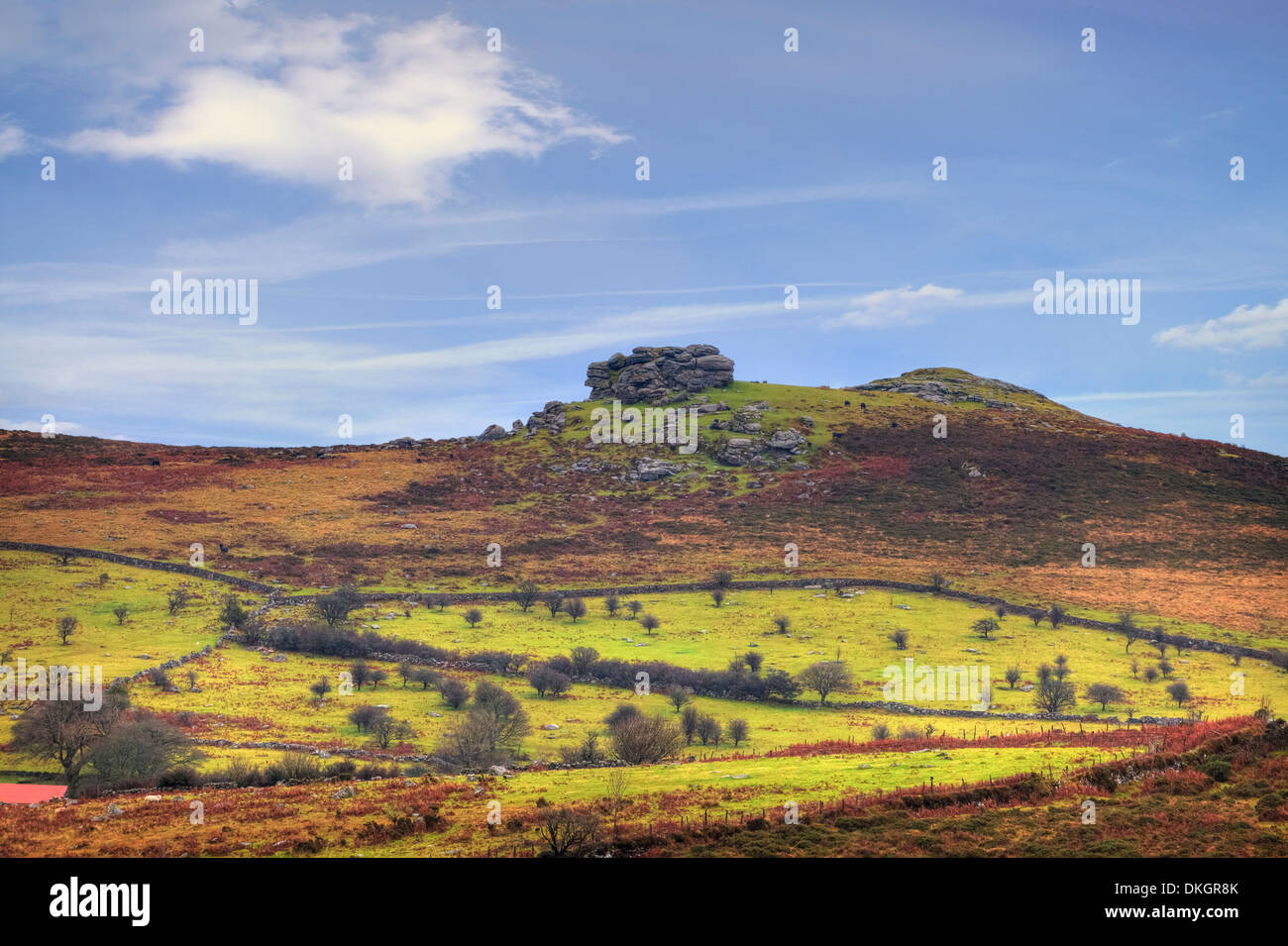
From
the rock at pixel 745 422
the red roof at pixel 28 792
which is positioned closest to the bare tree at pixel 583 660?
the red roof at pixel 28 792

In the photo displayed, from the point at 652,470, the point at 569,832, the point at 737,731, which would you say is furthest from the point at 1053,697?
the point at 652,470

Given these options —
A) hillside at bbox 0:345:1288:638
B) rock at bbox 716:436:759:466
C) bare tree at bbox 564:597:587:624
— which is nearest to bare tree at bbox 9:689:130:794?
bare tree at bbox 564:597:587:624

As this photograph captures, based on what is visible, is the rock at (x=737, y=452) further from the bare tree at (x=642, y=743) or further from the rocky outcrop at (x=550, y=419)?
the bare tree at (x=642, y=743)

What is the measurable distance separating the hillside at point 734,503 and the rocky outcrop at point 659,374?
1.41m

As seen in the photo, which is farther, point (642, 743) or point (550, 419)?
point (550, 419)

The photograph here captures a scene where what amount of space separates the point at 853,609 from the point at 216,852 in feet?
213

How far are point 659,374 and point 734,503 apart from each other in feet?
182

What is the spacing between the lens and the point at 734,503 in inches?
4862

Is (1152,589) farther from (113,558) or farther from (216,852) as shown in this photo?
(113,558)

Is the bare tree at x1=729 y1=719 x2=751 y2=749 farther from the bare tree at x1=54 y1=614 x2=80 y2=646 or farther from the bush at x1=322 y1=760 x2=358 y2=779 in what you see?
the bare tree at x1=54 y1=614 x2=80 y2=646

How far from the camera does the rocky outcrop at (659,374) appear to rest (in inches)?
6649

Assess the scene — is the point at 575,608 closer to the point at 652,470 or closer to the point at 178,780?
the point at 178,780
